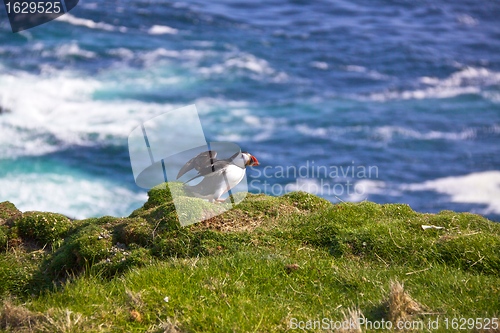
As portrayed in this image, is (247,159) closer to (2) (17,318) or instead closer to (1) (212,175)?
(1) (212,175)

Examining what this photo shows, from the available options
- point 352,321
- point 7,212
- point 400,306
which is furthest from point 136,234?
point 400,306

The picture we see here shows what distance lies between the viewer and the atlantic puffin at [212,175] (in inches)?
317

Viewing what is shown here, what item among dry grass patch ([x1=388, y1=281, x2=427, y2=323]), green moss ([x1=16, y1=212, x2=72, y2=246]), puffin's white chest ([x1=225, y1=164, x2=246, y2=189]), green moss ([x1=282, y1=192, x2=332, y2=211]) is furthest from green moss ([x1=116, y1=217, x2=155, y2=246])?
dry grass patch ([x1=388, y1=281, x2=427, y2=323])

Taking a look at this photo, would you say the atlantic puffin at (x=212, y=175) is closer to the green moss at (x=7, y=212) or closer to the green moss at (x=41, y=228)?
the green moss at (x=41, y=228)

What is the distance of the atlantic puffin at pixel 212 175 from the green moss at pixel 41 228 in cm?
168

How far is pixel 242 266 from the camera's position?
6.68 m

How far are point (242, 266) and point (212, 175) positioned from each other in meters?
1.71

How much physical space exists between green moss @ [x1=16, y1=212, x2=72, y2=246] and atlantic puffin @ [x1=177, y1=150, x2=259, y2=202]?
1.68m

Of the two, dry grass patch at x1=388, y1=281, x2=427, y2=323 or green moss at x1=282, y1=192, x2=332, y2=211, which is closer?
dry grass patch at x1=388, y1=281, x2=427, y2=323

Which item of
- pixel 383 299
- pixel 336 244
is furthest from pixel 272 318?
pixel 336 244

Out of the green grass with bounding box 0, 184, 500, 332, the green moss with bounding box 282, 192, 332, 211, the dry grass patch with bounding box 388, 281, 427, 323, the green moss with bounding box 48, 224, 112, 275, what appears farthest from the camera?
the green moss with bounding box 282, 192, 332, 211

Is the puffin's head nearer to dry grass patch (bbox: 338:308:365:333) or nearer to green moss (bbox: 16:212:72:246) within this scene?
green moss (bbox: 16:212:72:246)

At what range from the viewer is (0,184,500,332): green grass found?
5762 mm

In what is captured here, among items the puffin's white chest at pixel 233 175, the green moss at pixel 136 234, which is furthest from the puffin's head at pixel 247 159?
the green moss at pixel 136 234
